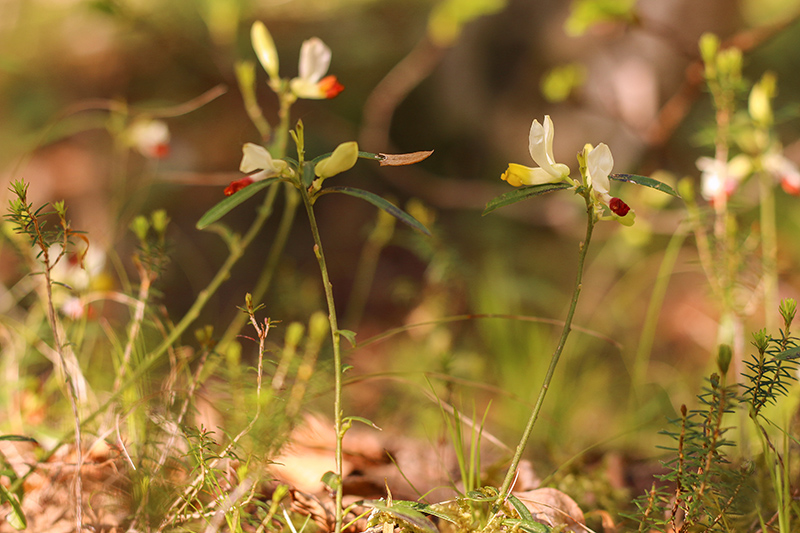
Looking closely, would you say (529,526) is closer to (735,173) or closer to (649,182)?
(649,182)

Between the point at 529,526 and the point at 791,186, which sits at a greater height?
the point at 791,186

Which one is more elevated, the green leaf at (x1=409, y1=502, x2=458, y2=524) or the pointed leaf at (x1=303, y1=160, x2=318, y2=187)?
the pointed leaf at (x1=303, y1=160, x2=318, y2=187)

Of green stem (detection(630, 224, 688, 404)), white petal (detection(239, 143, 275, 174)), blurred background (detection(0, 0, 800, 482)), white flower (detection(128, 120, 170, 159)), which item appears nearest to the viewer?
white petal (detection(239, 143, 275, 174))

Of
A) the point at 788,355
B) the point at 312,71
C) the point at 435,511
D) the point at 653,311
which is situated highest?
the point at 312,71

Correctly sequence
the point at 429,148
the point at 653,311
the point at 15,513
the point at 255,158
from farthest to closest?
the point at 429,148 → the point at 653,311 → the point at 15,513 → the point at 255,158

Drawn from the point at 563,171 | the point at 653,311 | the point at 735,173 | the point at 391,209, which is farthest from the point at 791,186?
the point at 391,209

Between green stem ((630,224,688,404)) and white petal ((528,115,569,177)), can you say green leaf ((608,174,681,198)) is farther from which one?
green stem ((630,224,688,404))

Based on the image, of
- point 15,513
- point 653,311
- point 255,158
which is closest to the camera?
point 255,158

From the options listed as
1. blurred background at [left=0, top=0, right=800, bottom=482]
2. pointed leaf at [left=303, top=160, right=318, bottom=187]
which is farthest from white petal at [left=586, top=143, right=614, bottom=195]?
blurred background at [left=0, top=0, right=800, bottom=482]
